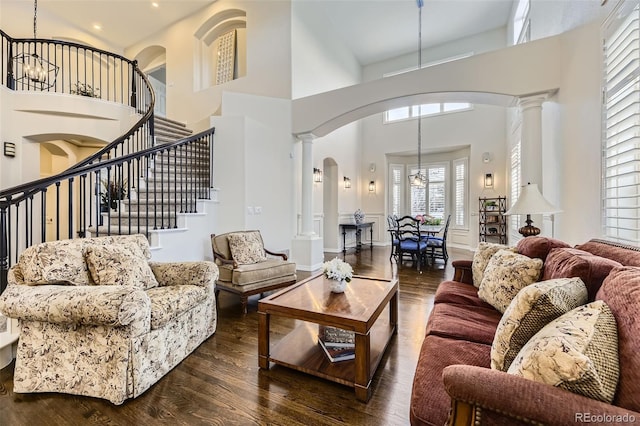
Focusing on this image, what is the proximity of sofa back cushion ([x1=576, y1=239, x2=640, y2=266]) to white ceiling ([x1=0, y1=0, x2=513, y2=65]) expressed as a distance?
21.2 feet

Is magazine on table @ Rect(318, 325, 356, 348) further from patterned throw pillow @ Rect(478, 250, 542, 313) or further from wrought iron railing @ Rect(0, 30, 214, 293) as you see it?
wrought iron railing @ Rect(0, 30, 214, 293)

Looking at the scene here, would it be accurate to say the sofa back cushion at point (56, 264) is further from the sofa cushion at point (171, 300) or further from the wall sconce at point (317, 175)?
the wall sconce at point (317, 175)

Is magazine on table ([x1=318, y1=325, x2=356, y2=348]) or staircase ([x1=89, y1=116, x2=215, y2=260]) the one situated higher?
staircase ([x1=89, y1=116, x2=215, y2=260])

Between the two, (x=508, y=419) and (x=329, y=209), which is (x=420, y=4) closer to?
(x=329, y=209)

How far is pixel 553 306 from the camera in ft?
3.80

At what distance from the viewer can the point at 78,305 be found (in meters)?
1.67

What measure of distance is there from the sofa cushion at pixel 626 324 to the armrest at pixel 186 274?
2.49 m

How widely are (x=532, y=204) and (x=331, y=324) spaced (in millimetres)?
2280

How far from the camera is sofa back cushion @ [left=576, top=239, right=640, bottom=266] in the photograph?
1.52 metres

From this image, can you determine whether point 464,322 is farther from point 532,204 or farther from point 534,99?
point 534,99

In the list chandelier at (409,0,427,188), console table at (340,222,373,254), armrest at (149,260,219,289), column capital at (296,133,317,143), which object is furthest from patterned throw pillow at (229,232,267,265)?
chandelier at (409,0,427,188)

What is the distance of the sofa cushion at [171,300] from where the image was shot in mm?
1936

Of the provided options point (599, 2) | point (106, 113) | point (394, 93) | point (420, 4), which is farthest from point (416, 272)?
point (106, 113)

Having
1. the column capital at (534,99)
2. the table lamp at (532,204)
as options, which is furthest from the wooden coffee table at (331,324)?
the column capital at (534,99)
